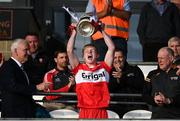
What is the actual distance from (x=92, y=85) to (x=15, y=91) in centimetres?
103

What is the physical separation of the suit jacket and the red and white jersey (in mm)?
641

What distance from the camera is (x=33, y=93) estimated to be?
449 inches

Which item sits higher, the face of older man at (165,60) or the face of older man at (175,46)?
the face of older man at (175,46)

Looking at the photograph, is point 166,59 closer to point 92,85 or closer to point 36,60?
point 92,85

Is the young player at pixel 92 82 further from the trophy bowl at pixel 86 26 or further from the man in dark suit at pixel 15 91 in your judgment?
the man in dark suit at pixel 15 91

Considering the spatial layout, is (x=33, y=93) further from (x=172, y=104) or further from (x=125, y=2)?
(x=125, y=2)

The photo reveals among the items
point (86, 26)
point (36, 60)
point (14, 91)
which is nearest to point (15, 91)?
point (14, 91)

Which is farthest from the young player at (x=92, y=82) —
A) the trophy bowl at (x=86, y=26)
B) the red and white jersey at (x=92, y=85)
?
the trophy bowl at (x=86, y=26)

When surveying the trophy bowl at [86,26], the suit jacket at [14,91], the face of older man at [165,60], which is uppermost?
the trophy bowl at [86,26]

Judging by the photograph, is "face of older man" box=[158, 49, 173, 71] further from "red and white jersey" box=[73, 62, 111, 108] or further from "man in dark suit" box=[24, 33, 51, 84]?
"man in dark suit" box=[24, 33, 51, 84]

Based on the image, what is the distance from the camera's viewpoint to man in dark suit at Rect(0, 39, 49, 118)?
11.2 meters

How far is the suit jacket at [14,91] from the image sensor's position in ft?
36.8

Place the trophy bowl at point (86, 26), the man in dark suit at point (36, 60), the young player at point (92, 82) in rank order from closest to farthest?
the young player at point (92, 82) < the trophy bowl at point (86, 26) < the man in dark suit at point (36, 60)

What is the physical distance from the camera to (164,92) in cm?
1129
